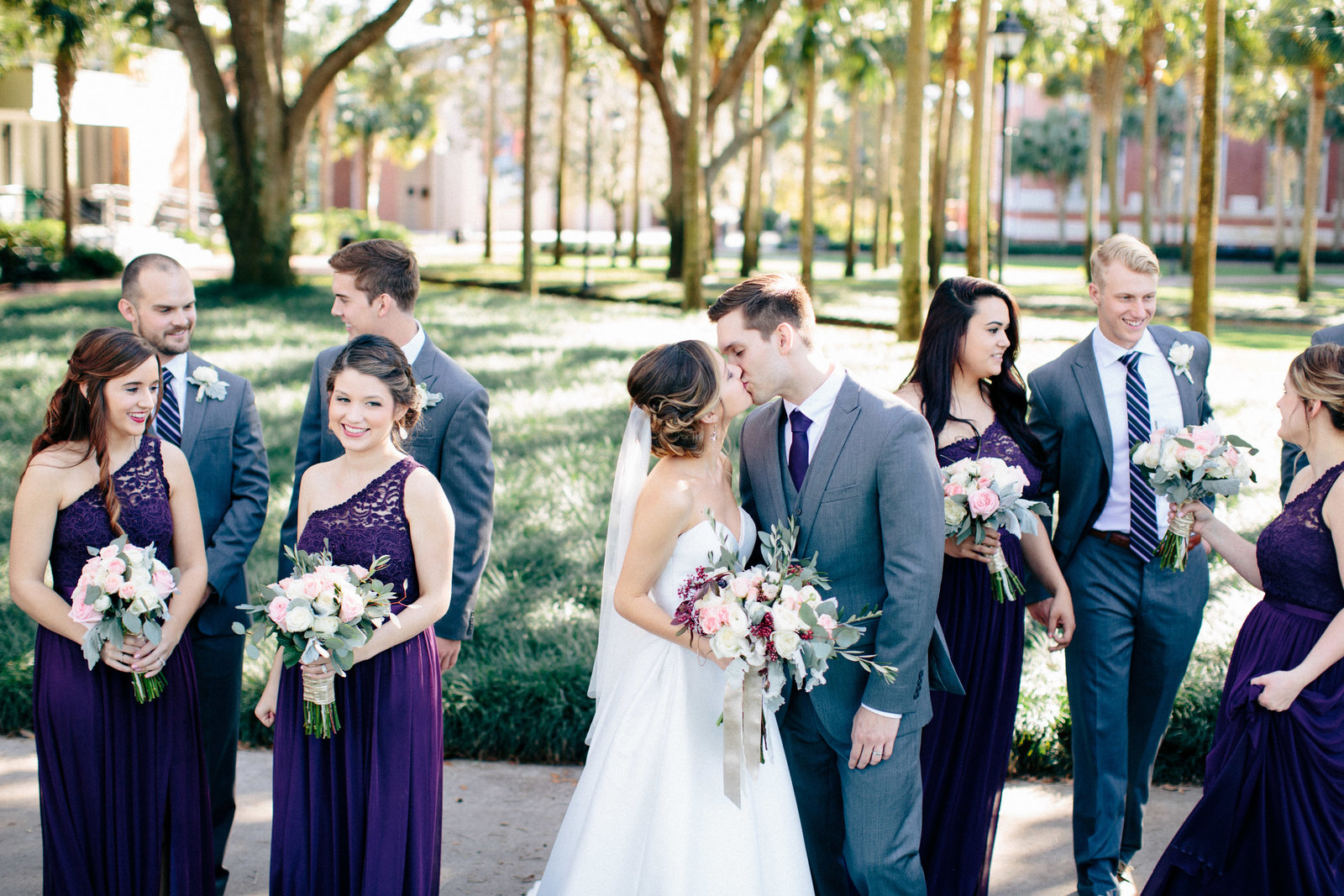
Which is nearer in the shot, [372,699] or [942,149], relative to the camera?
Answer: [372,699]

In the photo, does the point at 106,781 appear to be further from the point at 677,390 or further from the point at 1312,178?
the point at 1312,178

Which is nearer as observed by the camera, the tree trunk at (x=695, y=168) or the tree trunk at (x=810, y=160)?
the tree trunk at (x=695, y=168)


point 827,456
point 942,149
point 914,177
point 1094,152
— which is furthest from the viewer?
point 1094,152

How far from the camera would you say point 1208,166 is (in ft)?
43.7

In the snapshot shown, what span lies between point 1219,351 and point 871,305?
9.81 meters

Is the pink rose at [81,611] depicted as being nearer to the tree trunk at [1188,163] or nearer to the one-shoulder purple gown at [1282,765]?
the one-shoulder purple gown at [1282,765]

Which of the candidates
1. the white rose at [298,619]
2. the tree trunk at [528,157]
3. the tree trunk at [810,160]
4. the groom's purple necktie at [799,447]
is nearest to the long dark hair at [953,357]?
the groom's purple necktie at [799,447]

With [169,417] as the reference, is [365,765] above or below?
below

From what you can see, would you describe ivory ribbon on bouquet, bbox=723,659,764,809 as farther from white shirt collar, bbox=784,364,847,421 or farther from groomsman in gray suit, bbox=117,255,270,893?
groomsman in gray suit, bbox=117,255,270,893

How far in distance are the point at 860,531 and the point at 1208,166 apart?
11.8 metres

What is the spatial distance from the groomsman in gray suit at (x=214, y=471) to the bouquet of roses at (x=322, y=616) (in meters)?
0.98

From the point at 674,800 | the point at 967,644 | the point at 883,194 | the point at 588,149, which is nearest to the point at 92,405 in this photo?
the point at 674,800

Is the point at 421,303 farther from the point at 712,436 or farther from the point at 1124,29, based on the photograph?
the point at 1124,29

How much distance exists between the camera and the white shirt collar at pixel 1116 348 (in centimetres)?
460
